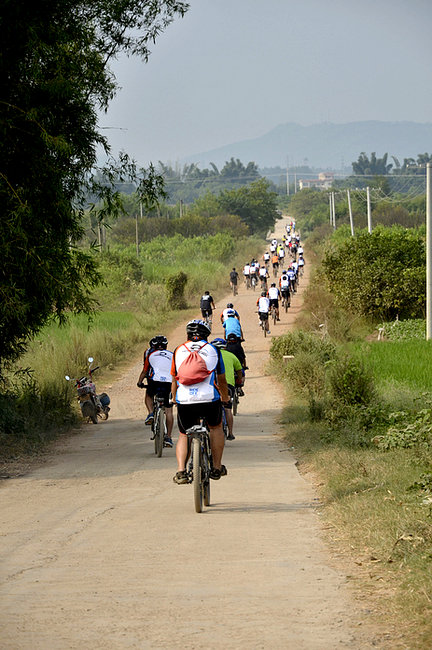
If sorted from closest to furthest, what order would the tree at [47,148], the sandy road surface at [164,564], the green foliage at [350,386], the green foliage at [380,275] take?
the sandy road surface at [164,564] < the tree at [47,148] < the green foliage at [350,386] < the green foliage at [380,275]

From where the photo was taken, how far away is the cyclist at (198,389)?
9000 millimetres

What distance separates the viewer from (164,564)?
6828 millimetres

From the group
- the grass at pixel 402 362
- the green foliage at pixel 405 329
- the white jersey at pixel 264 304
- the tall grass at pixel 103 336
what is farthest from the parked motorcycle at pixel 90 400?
the green foliage at pixel 405 329

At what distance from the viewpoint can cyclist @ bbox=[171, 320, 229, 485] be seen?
29.5 feet

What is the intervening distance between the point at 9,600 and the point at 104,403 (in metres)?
13.5

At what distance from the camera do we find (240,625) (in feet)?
17.3

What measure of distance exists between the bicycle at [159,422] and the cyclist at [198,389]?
4422mm

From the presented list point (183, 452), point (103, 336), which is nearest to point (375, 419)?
point (183, 452)

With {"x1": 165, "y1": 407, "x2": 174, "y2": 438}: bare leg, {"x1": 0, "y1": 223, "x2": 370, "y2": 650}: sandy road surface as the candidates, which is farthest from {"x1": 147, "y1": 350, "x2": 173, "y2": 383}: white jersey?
{"x1": 0, "y1": 223, "x2": 370, "y2": 650}: sandy road surface


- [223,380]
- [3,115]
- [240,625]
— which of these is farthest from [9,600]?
[3,115]

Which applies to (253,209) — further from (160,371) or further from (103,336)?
(160,371)

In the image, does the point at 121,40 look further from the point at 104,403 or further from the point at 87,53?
the point at 104,403

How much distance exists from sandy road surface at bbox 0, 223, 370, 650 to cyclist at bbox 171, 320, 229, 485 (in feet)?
2.13

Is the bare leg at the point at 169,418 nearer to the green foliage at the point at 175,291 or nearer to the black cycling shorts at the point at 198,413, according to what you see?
the black cycling shorts at the point at 198,413
